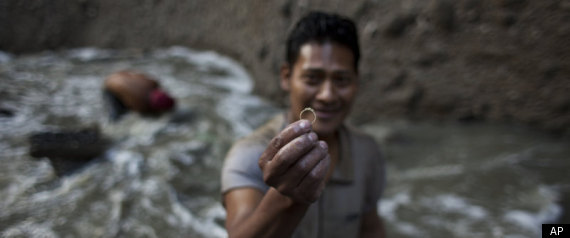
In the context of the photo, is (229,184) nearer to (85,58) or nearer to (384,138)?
(384,138)

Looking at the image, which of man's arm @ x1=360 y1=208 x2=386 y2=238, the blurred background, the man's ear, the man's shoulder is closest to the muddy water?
the blurred background

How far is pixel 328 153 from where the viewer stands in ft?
3.85

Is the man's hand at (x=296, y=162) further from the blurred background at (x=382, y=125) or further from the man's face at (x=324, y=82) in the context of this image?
the blurred background at (x=382, y=125)

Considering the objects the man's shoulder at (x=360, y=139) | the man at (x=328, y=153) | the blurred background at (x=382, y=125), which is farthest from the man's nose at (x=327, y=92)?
the blurred background at (x=382, y=125)

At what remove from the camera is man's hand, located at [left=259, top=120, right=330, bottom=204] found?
0.80 metres

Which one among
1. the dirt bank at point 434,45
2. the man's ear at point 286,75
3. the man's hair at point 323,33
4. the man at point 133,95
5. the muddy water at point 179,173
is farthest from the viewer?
the man at point 133,95

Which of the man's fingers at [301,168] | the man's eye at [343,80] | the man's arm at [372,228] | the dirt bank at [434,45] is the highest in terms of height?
the dirt bank at [434,45]

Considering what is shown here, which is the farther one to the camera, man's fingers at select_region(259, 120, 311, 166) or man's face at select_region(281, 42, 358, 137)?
man's face at select_region(281, 42, 358, 137)

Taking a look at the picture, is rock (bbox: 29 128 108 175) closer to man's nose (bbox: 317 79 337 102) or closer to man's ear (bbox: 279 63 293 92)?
man's ear (bbox: 279 63 293 92)

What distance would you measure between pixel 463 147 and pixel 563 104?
65 centimetres

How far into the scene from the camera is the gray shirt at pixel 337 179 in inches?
45.0

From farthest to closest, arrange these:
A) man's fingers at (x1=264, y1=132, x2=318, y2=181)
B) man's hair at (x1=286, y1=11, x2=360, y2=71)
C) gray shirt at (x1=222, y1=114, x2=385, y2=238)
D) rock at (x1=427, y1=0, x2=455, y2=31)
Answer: rock at (x1=427, y1=0, x2=455, y2=31) < man's hair at (x1=286, y1=11, x2=360, y2=71) < gray shirt at (x1=222, y1=114, x2=385, y2=238) < man's fingers at (x1=264, y1=132, x2=318, y2=181)

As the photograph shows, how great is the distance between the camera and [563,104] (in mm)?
2449

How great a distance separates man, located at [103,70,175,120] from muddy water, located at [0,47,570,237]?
98 millimetres
